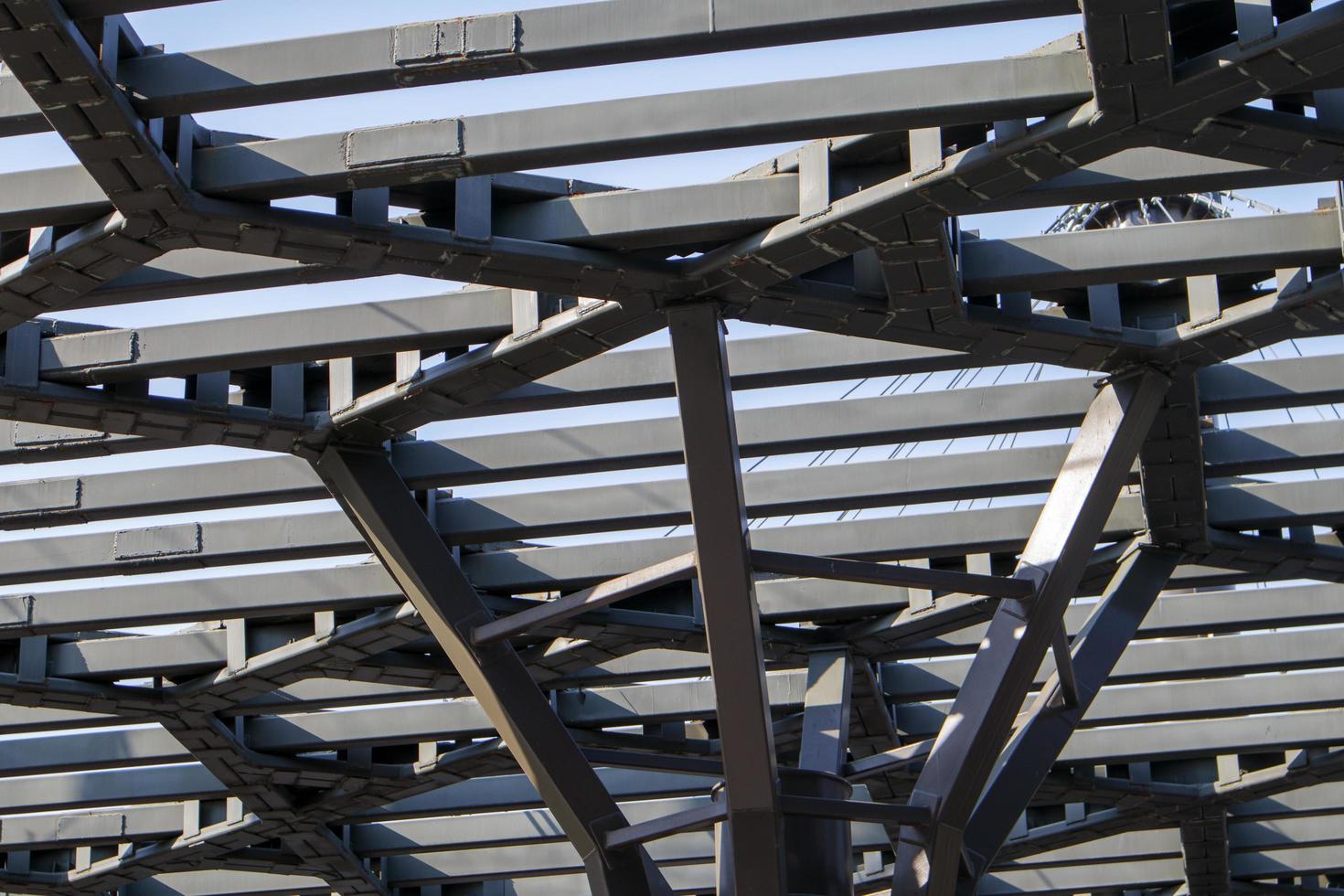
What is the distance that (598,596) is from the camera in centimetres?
1392

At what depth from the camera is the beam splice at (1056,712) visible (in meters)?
16.2

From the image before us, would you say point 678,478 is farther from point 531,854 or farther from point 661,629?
point 531,854

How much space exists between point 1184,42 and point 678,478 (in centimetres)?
779

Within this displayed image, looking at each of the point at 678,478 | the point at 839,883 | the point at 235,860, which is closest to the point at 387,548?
the point at 678,478

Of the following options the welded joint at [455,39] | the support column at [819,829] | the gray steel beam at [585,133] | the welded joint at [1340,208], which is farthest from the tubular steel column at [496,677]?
the welded joint at [1340,208]

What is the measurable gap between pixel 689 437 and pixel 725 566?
39.9 inches

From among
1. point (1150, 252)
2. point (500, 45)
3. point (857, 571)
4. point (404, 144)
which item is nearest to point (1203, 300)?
point (1150, 252)

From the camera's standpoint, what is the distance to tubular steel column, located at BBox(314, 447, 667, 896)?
612 inches

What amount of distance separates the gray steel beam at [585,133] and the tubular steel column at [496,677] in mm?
4522

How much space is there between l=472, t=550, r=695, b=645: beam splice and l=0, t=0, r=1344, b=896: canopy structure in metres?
0.05

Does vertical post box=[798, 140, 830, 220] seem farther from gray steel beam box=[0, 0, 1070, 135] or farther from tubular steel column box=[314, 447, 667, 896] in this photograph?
tubular steel column box=[314, 447, 667, 896]

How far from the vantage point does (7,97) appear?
1163 centimetres

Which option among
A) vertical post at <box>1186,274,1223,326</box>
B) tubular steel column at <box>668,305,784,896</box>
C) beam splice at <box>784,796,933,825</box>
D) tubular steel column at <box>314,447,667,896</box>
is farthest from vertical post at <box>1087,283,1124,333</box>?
tubular steel column at <box>314,447,667,896</box>

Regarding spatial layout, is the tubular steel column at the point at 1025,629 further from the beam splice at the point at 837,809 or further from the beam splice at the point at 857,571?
the beam splice at the point at 857,571
